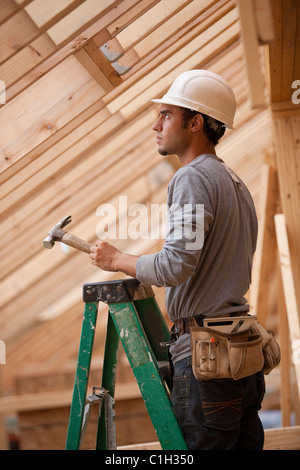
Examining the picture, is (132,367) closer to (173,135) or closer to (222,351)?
(222,351)

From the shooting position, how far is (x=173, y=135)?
280 centimetres

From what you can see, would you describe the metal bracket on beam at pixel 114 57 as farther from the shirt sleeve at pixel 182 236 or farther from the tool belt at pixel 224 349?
the tool belt at pixel 224 349

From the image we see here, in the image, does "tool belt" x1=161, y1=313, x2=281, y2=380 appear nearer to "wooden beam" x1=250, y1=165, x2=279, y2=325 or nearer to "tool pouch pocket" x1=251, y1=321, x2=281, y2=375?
"tool pouch pocket" x1=251, y1=321, x2=281, y2=375

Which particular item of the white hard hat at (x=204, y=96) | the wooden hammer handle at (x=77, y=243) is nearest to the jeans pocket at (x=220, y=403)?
the wooden hammer handle at (x=77, y=243)

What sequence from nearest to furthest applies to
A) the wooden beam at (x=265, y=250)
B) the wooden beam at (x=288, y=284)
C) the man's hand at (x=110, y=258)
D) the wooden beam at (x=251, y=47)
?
the wooden beam at (x=251, y=47), the man's hand at (x=110, y=258), the wooden beam at (x=288, y=284), the wooden beam at (x=265, y=250)

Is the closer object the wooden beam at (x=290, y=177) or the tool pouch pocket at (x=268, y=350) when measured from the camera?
the tool pouch pocket at (x=268, y=350)

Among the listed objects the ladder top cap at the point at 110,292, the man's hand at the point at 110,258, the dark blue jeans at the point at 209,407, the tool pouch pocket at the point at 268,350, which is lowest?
the dark blue jeans at the point at 209,407

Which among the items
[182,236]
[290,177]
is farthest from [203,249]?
[290,177]

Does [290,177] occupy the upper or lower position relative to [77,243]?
upper

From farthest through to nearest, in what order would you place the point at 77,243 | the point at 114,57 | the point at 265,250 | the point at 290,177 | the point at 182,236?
the point at 265,250 < the point at 290,177 < the point at 114,57 < the point at 77,243 < the point at 182,236

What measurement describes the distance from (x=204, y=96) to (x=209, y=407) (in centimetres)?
127

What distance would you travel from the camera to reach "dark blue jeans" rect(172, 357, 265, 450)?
2521 millimetres

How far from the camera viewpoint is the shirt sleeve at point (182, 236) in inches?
97.7

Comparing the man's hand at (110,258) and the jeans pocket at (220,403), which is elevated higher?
the man's hand at (110,258)
